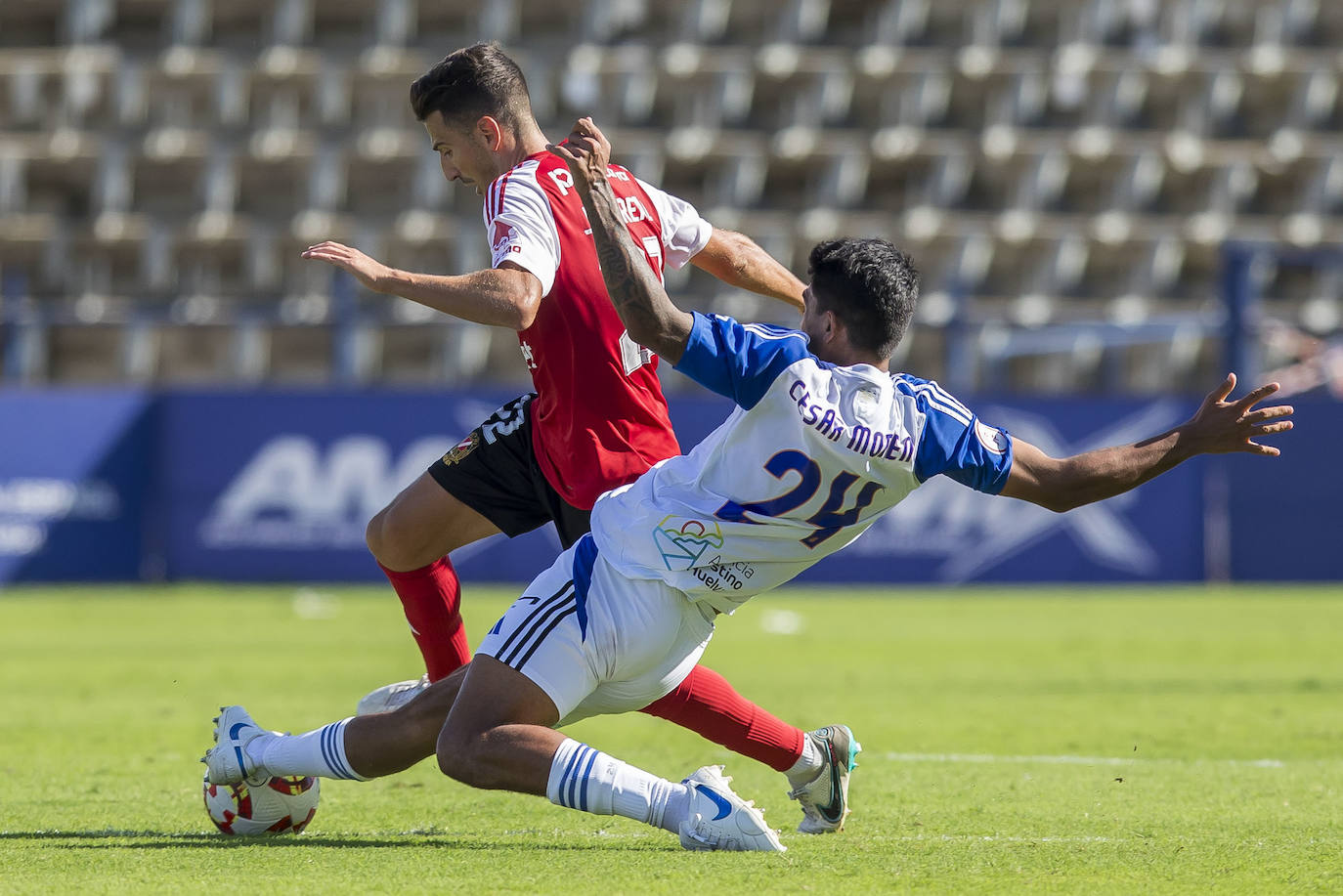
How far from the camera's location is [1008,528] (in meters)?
17.3

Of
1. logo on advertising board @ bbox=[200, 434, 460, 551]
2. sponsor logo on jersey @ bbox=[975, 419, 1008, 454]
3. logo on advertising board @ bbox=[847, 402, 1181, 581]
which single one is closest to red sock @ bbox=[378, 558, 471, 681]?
sponsor logo on jersey @ bbox=[975, 419, 1008, 454]

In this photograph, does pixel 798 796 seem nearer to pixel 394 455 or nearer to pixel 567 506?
pixel 567 506

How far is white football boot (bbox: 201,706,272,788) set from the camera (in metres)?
5.25

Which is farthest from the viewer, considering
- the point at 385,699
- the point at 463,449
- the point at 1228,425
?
the point at 463,449

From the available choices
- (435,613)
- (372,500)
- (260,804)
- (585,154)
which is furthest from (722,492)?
(372,500)

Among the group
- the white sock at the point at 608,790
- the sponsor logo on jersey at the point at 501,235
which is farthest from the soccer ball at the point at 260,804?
the sponsor logo on jersey at the point at 501,235

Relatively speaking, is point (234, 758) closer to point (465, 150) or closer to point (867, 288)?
point (465, 150)

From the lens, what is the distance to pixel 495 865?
467 centimetres

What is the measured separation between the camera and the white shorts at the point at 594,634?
479cm

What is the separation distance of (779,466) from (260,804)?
1.89m

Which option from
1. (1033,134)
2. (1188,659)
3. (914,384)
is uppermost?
(1033,134)

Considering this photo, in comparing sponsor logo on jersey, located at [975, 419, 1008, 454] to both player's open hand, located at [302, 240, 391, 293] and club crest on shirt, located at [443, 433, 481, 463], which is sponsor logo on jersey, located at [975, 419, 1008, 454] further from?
club crest on shirt, located at [443, 433, 481, 463]

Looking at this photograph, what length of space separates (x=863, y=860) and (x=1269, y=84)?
120 ft

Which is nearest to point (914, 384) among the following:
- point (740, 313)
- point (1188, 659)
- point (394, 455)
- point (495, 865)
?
→ point (495, 865)
